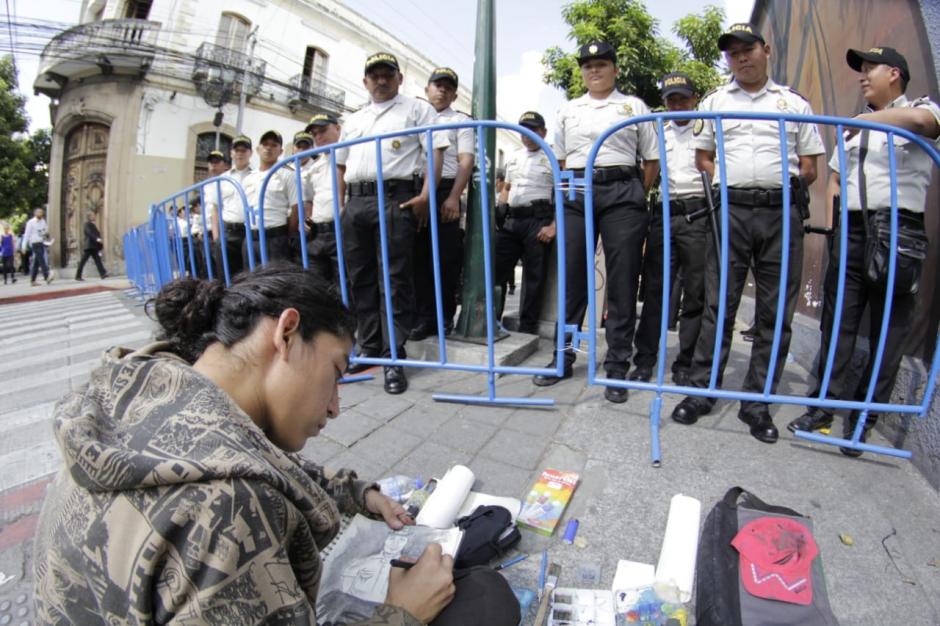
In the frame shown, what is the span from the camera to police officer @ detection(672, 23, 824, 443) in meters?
2.45

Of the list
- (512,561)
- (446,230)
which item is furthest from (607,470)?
(446,230)

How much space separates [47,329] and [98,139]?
14.7m

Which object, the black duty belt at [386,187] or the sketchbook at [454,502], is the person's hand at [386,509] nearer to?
the sketchbook at [454,502]

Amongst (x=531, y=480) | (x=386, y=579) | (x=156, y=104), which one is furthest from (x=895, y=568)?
(x=156, y=104)

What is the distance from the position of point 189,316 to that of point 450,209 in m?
2.57

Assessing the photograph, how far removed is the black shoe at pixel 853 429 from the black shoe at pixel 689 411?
0.61m

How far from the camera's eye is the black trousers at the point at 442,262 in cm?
372

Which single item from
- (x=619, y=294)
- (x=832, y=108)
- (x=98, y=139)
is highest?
(x=98, y=139)

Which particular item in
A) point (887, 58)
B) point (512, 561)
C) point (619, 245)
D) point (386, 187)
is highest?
point (887, 58)

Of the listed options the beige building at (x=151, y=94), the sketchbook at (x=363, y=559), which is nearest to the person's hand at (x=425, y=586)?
the sketchbook at (x=363, y=559)

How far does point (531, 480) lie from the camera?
2006 mm

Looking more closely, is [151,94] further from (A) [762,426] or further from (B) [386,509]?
(A) [762,426]

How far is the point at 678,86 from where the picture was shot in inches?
149

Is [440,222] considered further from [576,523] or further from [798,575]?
[798,575]
